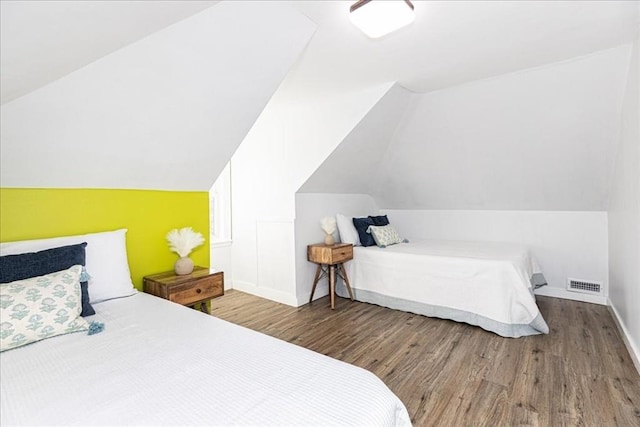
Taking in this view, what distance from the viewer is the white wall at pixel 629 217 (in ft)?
6.91

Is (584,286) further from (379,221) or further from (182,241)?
(182,241)

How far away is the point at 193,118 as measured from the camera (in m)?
2.12

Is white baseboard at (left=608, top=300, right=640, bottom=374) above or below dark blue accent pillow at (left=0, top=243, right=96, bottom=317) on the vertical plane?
below

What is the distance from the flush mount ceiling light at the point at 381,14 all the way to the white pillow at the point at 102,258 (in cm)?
199

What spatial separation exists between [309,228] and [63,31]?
289 centimetres

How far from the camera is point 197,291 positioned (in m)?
2.25

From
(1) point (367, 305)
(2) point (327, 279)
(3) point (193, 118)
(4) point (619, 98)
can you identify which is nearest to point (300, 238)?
(2) point (327, 279)

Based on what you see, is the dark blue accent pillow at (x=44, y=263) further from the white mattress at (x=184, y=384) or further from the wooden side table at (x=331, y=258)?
the wooden side table at (x=331, y=258)

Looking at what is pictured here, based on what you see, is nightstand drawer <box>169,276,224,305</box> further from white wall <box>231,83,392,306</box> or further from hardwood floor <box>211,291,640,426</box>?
white wall <box>231,83,392,306</box>

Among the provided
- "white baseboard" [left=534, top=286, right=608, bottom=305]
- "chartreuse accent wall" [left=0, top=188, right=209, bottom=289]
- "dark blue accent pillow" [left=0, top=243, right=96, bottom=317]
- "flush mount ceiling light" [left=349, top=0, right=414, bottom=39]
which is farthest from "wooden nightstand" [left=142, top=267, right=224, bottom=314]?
"white baseboard" [left=534, top=286, right=608, bottom=305]

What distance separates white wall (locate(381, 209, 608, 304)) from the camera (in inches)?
137

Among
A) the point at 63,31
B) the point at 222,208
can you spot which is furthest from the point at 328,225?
the point at 63,31

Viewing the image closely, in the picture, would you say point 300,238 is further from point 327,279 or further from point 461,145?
point 461,145

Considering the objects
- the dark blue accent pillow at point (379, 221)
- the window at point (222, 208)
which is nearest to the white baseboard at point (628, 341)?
the dark blue accent pillow at point (379, 221)
